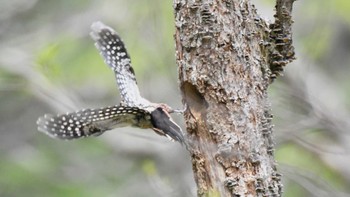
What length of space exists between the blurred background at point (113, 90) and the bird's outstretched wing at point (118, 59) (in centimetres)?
164

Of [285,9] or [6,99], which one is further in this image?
[6,99]

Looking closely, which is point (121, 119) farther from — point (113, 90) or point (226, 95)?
point (113, 90)

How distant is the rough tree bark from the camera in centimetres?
278

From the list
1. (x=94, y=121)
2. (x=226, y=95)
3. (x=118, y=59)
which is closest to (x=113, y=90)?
(x=118, y=59)

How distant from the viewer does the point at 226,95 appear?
110 inches

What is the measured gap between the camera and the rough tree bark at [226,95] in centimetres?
278

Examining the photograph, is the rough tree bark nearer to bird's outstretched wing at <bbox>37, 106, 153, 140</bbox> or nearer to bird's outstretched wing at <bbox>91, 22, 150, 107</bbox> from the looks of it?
bird's outstretched wing at <bbox>37, 106, 153, 140</bbox>

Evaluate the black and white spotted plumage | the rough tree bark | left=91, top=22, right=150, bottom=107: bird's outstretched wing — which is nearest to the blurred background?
left=91, top=22, right=150, bottom=107: bird's outstretched wing

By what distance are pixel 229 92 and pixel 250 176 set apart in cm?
30

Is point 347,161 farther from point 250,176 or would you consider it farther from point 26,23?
point 250,176

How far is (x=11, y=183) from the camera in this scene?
8.59 metres

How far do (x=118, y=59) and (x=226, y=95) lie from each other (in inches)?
34.7

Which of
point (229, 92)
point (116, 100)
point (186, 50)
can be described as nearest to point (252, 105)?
point (229, 92)

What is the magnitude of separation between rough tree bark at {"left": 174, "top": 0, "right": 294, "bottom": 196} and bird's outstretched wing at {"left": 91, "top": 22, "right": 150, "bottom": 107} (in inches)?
21.9
